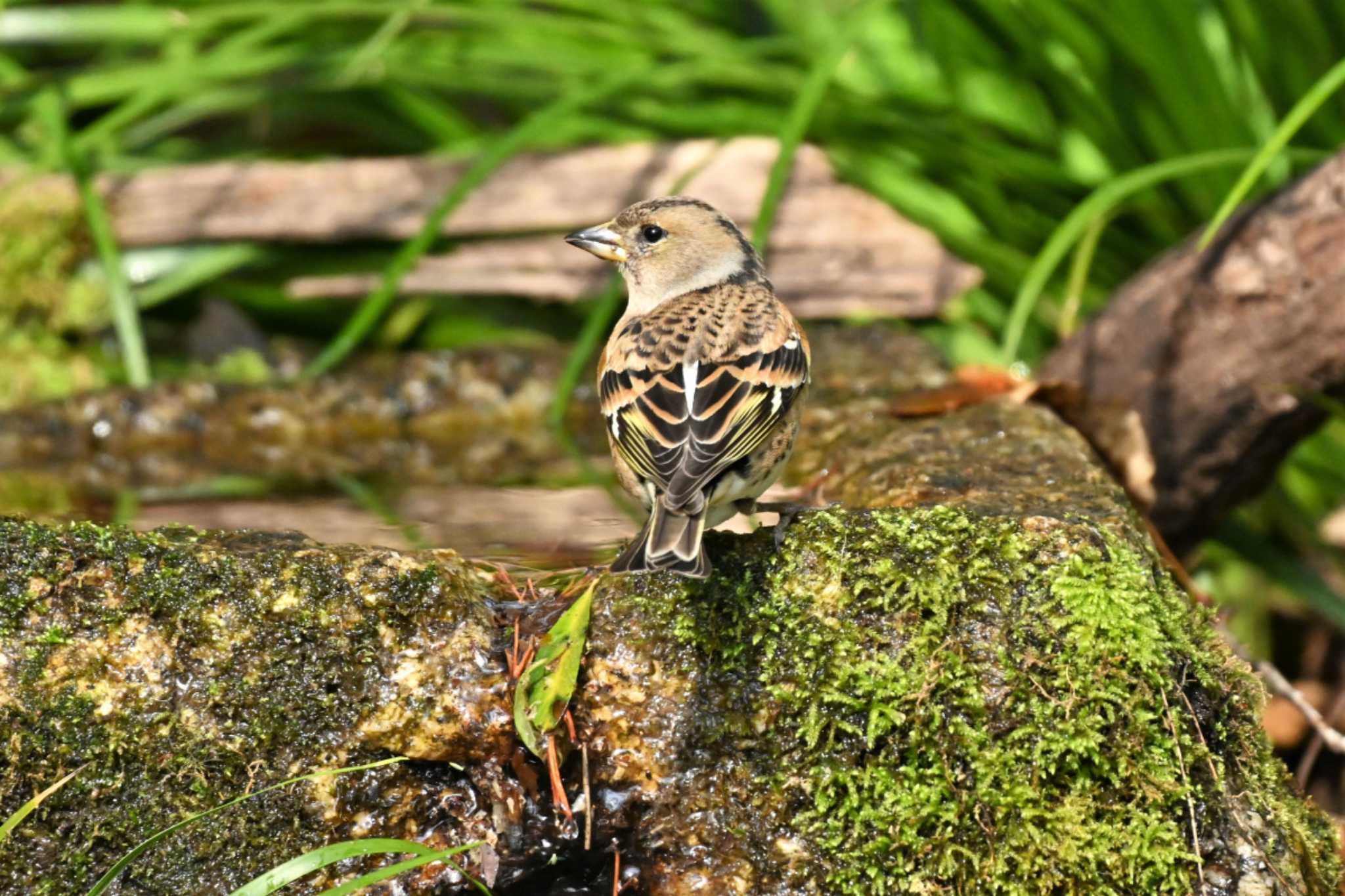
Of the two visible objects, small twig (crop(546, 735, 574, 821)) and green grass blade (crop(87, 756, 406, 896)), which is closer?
green grass blade (crop(87, 756, 406, 896))

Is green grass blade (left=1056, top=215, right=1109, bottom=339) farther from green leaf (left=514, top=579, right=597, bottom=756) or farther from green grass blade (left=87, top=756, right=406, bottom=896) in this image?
green grass blade (left=87, top=756, right=406, bottom=896)

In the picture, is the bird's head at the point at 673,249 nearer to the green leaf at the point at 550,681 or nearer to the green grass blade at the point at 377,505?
the green grass blade at the point at 377,505

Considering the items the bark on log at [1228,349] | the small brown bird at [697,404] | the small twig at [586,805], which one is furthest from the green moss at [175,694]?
the bark on log at [1228,349]

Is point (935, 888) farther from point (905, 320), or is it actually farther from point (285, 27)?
point (285, 27)

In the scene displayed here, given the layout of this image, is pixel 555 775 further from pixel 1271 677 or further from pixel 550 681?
pixel 1271 677

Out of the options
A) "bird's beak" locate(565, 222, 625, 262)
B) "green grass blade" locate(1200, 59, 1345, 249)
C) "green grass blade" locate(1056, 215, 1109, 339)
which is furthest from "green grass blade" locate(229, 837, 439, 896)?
"green grass blade" locate(1056, 215, 1109, 339)
